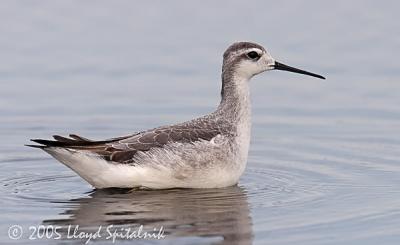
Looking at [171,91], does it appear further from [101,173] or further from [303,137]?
[101,173]

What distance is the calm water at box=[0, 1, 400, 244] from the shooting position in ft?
41.5

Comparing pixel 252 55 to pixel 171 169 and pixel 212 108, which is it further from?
pixel 212 108

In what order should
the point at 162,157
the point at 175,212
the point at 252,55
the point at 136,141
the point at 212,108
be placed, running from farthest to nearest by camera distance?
the point at 212,108, the point at 252,55, the point at 136,141, the point at 162,157, the point at 175,212

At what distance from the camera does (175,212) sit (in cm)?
1309

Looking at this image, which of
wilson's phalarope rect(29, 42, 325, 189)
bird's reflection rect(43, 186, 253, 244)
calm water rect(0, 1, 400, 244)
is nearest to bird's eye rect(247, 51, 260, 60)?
wilson's phalarope rect(29, 42, 325, 189)

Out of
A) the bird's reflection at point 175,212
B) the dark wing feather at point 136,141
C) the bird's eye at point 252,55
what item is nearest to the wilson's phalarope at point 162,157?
the dark wing feather at point 136,141

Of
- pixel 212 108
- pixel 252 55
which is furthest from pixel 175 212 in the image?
pixel 212 108

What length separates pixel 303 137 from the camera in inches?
642

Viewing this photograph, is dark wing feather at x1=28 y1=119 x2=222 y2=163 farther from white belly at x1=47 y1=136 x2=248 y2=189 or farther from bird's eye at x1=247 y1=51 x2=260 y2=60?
bird's eye at x1=247 y1=51 x2=260 y2=60

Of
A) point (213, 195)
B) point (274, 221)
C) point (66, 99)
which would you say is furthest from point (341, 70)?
point (274, 221)

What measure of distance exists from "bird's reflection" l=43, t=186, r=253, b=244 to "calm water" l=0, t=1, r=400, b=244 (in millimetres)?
22

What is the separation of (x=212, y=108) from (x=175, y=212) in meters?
4.76

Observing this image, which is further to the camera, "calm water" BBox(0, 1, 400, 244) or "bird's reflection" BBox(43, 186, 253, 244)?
"calm water" BBox(0, 1, 400, 244)

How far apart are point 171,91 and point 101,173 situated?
4.73 metres
